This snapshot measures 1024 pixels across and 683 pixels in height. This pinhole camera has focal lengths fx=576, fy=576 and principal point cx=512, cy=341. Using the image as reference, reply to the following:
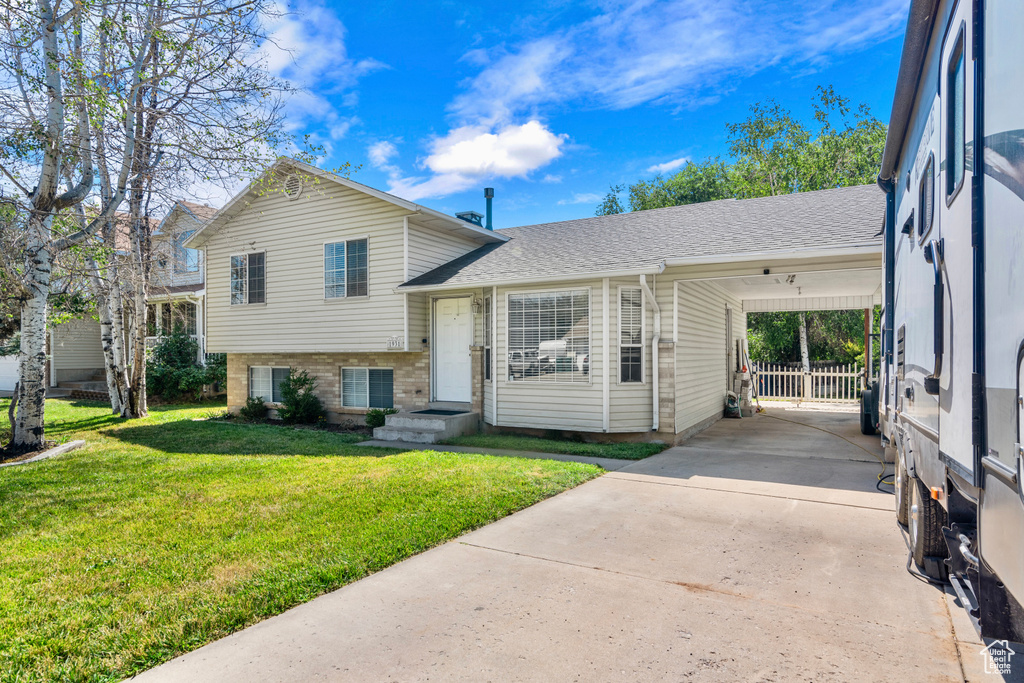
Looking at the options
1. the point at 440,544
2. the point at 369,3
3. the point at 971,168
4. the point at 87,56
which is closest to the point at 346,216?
the point at 369,3

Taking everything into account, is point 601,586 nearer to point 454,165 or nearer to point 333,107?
point 333,107

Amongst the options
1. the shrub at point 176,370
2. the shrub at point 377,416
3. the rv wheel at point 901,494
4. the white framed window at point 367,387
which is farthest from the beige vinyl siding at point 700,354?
the shrub at point 176,370

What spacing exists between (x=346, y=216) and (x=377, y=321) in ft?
7.90

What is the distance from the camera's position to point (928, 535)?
398 centimetres

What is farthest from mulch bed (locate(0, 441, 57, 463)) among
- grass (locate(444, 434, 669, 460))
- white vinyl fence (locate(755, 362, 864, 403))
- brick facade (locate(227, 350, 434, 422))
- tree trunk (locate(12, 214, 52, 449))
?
white vinyl fence (locate(755, 362, 864, 403))

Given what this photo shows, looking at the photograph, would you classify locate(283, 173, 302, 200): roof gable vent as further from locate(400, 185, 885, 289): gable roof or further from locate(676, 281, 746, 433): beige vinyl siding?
locate(676, 281, 746, 433): beige vinyl siding

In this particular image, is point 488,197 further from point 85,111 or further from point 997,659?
point 997,659

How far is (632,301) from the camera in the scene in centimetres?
992

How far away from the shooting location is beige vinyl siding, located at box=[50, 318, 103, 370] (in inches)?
825

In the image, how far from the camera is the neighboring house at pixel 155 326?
1765 centimetres

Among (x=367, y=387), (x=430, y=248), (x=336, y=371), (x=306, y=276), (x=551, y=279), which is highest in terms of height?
(x=430, y=248)

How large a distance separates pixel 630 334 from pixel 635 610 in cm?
660

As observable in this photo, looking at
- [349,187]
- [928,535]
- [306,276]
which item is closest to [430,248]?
[349,187]

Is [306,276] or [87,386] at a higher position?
[306,276]
